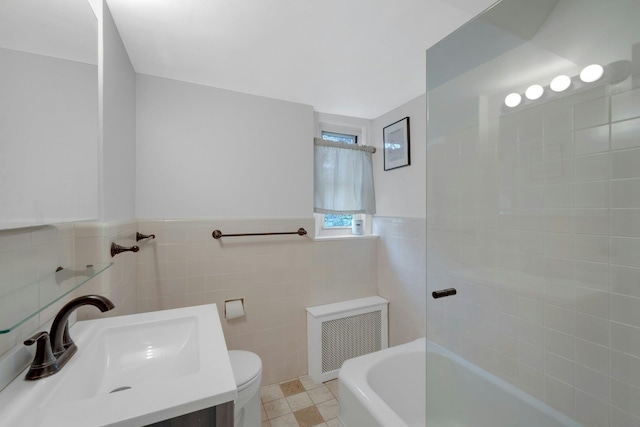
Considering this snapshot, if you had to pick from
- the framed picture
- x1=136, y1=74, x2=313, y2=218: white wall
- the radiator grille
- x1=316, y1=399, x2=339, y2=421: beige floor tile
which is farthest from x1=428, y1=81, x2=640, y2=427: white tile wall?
x1=136, y1=74, x2=313, y2=218: white wall

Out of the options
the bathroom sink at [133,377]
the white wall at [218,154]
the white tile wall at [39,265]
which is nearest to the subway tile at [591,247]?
the bathroom sink at [133,377]

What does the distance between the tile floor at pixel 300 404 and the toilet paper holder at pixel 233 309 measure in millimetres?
644

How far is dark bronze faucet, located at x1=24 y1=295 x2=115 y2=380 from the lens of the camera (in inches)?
26.6

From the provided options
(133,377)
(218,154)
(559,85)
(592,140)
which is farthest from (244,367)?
(559,85)

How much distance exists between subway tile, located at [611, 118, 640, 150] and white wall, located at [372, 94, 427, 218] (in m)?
0.94

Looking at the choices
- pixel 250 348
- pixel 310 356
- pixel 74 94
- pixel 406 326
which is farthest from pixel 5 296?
pixel 406 326

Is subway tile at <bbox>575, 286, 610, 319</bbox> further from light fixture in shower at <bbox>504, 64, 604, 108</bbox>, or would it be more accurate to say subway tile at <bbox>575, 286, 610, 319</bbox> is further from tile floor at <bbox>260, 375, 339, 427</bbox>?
tile floor at <bbox>260, 375, 339, 427</bbox>

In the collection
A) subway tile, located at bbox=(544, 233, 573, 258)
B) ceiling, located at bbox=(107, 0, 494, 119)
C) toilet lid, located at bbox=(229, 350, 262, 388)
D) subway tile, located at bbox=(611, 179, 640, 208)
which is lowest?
toilet lid, located at bbox=(229, 350, 262, 388)

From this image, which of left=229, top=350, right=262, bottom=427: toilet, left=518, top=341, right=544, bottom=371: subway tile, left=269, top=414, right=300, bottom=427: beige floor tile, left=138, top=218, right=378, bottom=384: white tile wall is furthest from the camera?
left=138, top=218, right=378, bottom=384: white tile wall

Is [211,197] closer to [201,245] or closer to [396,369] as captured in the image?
[201,245]

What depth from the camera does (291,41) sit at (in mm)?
1382

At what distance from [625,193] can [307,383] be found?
6.99 feet

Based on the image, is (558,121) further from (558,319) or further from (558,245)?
(558,319)

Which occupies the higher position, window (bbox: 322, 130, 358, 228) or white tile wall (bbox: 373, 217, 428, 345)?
window (bbox: 322, 130, 358, 228)
